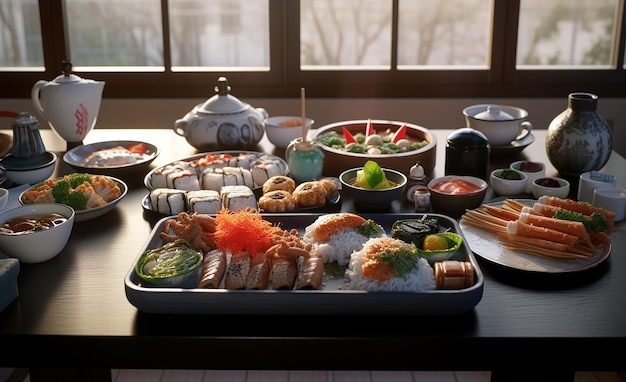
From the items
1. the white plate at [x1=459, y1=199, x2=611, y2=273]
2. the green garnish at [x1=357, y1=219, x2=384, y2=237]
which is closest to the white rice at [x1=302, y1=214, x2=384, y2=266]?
the green garnish at [x1=357, y1=219, x2=384, y2=237]

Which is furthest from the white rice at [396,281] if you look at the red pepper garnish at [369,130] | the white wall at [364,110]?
the white wall at [364,110]

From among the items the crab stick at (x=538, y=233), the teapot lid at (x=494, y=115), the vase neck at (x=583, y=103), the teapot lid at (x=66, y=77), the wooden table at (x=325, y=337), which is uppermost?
the teapot lid at (x=66, y=77)

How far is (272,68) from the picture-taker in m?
3.36

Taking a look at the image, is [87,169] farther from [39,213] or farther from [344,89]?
[344,89]

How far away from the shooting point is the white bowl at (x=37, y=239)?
137cm

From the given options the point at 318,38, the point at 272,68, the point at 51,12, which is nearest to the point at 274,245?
the point at 272,68

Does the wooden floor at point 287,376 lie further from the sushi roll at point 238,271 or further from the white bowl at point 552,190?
the sushi roll at point 238,271

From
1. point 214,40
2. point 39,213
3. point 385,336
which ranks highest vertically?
point 214,40

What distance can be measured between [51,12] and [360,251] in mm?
2582

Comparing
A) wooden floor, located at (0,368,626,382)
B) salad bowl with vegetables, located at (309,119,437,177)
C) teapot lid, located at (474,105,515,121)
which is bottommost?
wooden floor, located at (0,368,626,382)

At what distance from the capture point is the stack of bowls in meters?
1.89

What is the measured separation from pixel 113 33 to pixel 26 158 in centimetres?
207

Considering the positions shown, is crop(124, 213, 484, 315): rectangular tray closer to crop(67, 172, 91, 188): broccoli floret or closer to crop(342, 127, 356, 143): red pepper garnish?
crop(67, 172, 91, 188): broccoli floret

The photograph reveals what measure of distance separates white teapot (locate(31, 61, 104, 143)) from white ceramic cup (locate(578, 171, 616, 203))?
1451mm
